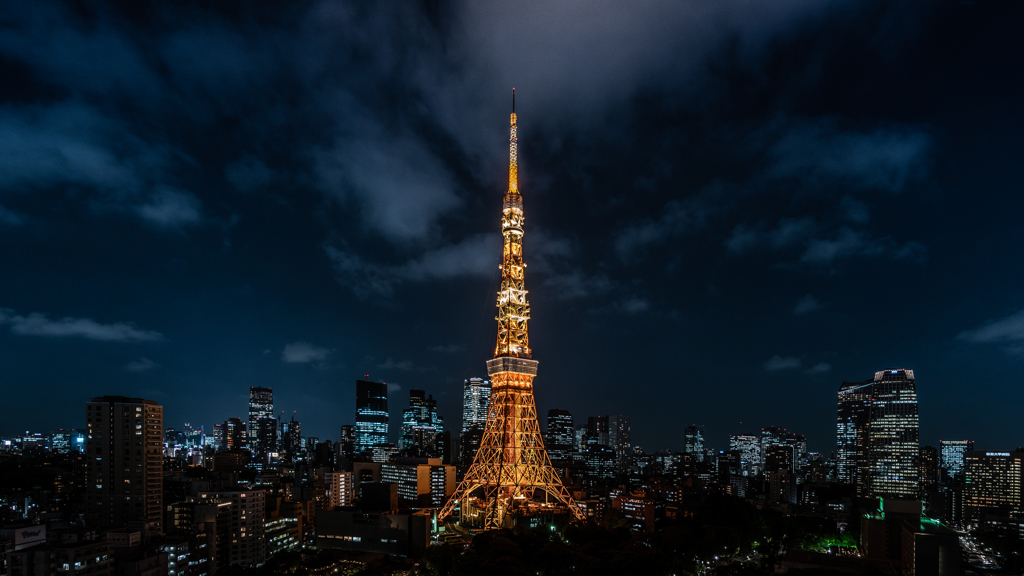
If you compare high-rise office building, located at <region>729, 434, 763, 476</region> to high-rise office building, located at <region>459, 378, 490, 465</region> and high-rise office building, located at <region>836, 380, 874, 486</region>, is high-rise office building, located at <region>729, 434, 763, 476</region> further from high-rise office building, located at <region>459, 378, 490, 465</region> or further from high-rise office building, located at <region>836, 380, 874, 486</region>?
high-rise office building, located at <region>459, 378, 490, 465</region>

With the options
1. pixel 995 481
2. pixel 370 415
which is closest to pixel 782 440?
pixel 995 481

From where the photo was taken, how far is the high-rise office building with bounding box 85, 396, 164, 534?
49.1 meters

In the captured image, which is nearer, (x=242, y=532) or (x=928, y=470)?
(x=242, y=532)

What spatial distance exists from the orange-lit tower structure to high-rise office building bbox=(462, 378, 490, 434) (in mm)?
108597

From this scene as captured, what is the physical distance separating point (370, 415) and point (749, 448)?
339ft

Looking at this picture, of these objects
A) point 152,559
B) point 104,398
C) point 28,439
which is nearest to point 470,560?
point 152,559

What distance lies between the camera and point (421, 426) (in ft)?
500

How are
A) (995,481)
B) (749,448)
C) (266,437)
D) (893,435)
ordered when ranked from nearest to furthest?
(995,481), (893,435), (266,437), (749,448)

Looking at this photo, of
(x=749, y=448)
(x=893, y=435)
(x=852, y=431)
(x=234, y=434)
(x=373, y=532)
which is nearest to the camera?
(x=373, y=532)

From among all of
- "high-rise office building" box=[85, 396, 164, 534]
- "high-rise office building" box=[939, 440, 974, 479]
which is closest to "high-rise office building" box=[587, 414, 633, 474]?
"high-rise office building" box=[939, 440, 974, 479]

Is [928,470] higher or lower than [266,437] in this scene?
higher

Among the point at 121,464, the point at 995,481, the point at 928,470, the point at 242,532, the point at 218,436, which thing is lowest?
the point at 218,436

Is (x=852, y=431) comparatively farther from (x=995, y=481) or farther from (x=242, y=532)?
(x=242, y=532)

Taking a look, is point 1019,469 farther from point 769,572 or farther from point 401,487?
point 401,487
